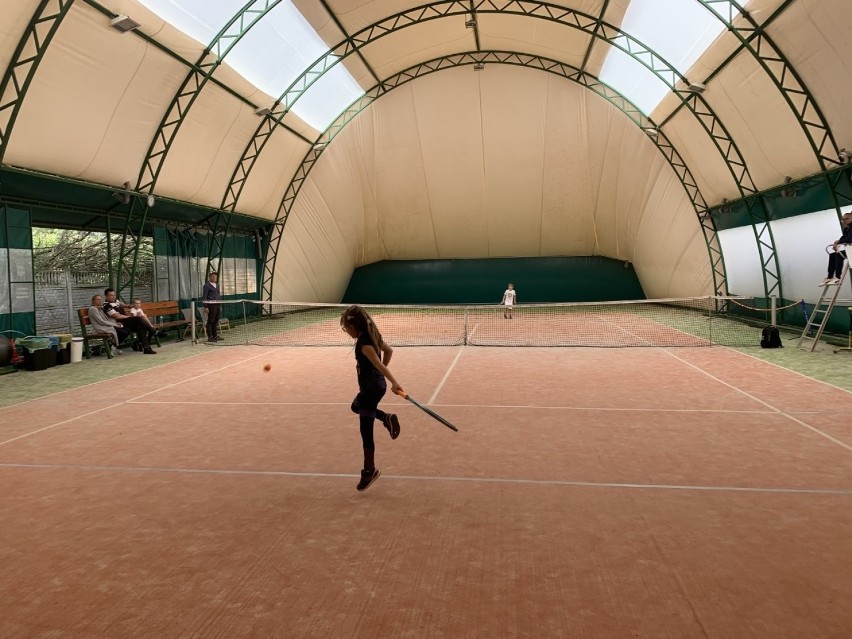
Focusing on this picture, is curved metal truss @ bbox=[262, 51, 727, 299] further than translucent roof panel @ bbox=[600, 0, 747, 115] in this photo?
Yes

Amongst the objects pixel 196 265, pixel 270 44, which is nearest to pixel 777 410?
pixel 270 44

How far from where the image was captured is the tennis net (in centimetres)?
1631

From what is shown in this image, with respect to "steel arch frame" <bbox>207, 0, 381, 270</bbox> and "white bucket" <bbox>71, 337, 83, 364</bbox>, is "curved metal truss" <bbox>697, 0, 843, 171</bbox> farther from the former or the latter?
"white bucket" <bbox>71, 337, 83, 364</bbox>

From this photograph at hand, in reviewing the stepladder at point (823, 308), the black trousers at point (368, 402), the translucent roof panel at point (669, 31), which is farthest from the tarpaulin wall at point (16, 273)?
the stepladder at point (823, 308)

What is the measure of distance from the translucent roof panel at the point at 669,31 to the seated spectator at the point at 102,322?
16.6m

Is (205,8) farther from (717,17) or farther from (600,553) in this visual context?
(600,553)

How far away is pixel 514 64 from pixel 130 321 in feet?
57.1

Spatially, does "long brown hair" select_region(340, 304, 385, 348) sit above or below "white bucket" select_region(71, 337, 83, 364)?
above

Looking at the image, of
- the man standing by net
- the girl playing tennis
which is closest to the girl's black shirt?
the girl playing tennis

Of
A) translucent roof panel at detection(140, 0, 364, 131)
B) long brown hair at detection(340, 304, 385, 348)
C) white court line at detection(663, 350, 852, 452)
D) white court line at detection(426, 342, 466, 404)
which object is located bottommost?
white court line at detection(426, 342, 466, 404)

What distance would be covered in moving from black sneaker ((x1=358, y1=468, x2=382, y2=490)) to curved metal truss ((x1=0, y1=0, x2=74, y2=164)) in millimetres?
10632

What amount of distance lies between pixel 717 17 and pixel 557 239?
16.8 m

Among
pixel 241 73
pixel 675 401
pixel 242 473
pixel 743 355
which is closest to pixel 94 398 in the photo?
pixel 242 473

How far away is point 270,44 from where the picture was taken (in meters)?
17.3
